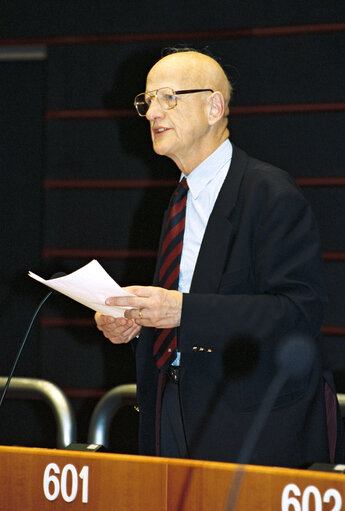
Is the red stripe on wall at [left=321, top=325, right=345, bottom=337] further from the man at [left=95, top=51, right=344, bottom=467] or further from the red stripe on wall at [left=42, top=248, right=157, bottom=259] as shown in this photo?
the man at [left=95, top=51, right=344, bottom=467]

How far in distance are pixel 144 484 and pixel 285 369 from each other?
1.17 ft

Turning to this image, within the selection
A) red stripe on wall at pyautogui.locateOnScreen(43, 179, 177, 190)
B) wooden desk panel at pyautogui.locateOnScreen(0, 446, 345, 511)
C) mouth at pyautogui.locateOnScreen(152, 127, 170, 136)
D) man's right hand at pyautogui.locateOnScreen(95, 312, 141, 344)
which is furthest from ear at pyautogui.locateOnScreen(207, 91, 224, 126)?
red stripe on wall at pyautogui.locateOnScreen(43, 179, 177, 190)

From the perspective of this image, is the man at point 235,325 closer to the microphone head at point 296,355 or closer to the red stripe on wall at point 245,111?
the microphone head at point 296,355

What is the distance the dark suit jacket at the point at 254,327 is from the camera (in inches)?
59.6

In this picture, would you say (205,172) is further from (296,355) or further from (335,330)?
(335,330)

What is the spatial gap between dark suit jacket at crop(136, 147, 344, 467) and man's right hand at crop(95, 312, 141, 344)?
203 millimetres

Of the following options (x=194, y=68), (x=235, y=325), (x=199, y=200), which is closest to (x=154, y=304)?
(x=235, y=325)

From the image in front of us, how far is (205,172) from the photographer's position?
1.87 metres

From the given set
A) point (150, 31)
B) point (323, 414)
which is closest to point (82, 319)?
point (150, 31)

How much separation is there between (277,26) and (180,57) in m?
1.61

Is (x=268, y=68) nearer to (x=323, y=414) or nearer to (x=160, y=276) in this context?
(x=160, y=276)

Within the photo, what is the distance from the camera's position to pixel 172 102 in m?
1.88

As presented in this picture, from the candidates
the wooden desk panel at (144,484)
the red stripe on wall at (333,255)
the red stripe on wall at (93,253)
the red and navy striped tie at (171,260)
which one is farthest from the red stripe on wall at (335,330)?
the wooden desk panel at (144,484)

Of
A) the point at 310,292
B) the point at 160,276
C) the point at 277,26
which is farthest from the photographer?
the point at 277,26
